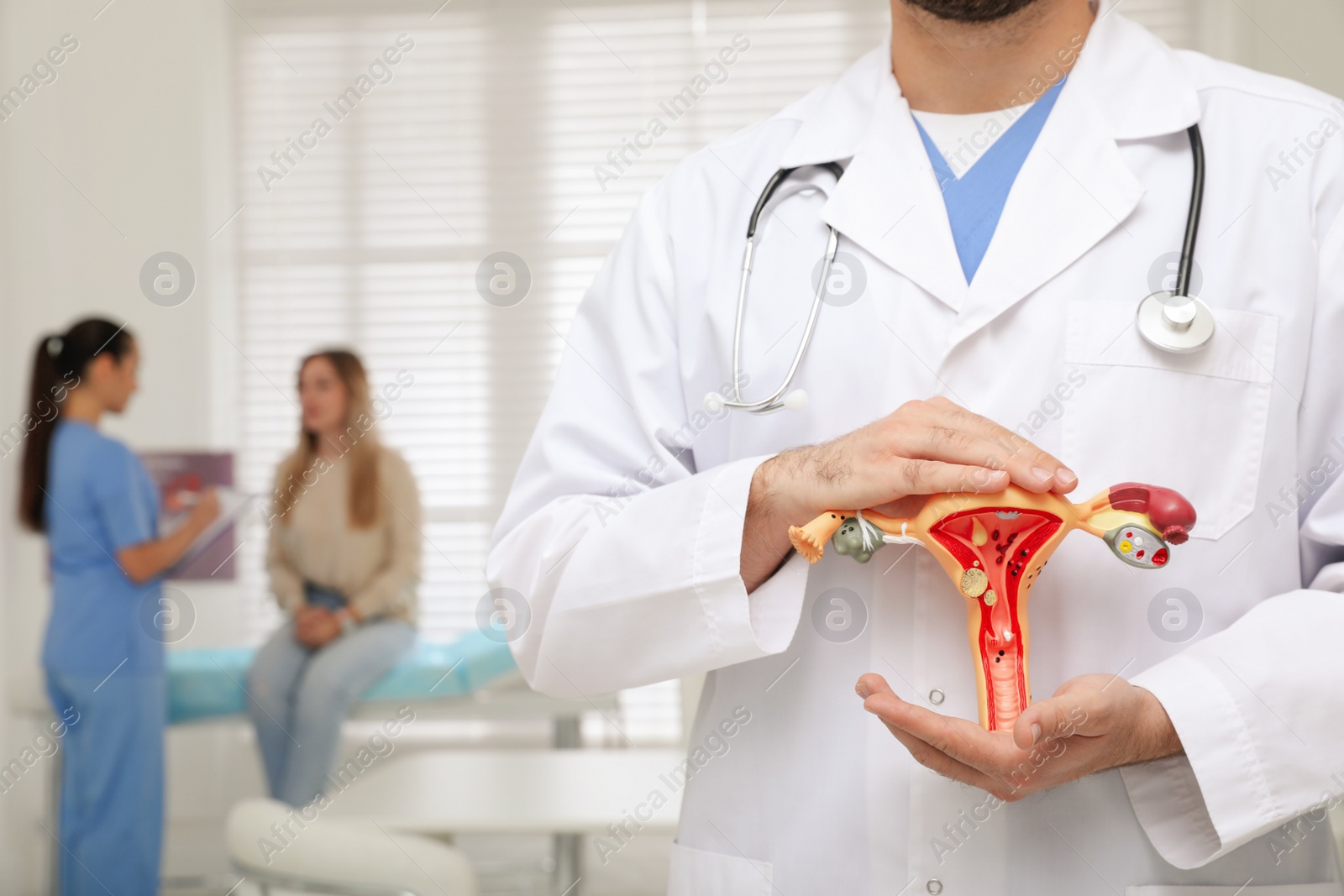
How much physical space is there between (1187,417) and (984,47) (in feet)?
1.16

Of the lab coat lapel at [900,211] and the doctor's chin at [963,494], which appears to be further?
the lab coat lapel at [900,211]

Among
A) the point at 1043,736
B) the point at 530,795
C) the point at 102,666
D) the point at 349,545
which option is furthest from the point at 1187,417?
the point at 102,666

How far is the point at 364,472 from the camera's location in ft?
9.45

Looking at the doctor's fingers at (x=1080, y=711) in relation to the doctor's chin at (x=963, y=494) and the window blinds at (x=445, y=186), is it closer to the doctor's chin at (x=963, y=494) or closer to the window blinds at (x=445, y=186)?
the doctor's chin at (x=963, y=494)

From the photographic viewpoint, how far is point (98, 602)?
266 cm

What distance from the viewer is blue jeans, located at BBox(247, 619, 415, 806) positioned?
9.20ft

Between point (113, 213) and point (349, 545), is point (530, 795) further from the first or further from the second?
point (113, 213)

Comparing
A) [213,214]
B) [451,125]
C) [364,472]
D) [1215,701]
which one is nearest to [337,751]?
[364,472]

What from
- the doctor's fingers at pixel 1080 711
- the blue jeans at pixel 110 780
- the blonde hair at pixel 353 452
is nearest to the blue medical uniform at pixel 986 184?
the doctor's fingers at pixel 1080 711

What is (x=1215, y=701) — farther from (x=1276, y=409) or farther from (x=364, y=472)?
(x=364, y=472)

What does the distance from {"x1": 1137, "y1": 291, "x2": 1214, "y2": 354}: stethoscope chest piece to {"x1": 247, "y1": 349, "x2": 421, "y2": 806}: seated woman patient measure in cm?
242

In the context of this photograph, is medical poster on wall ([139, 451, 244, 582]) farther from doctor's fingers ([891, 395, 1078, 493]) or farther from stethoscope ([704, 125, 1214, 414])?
doctor's fingers ([891, 395, 1078, 493])

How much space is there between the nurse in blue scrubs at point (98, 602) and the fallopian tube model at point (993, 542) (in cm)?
237

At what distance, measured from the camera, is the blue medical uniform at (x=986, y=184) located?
86 centimetres
